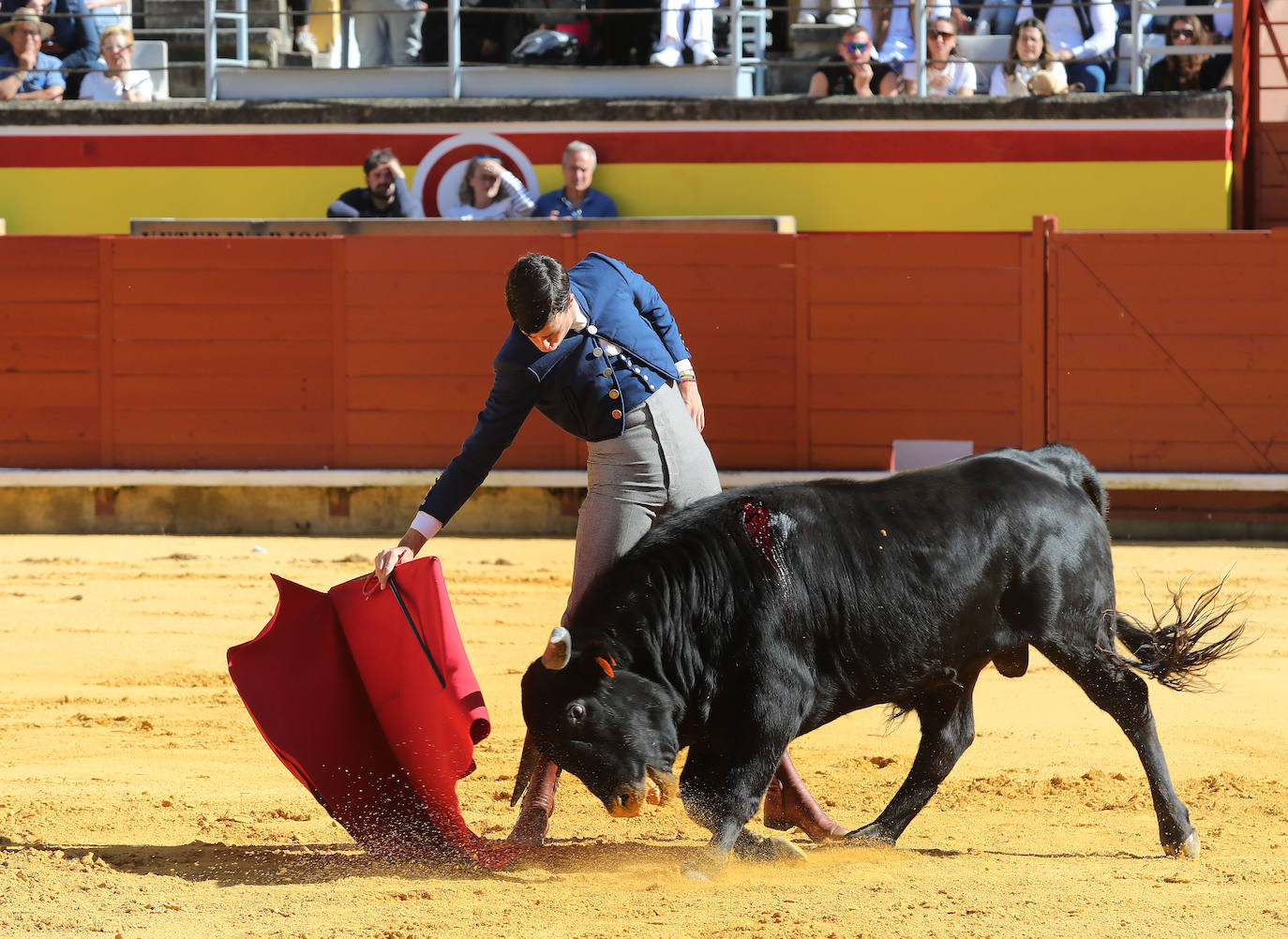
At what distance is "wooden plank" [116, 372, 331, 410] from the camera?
8508mm

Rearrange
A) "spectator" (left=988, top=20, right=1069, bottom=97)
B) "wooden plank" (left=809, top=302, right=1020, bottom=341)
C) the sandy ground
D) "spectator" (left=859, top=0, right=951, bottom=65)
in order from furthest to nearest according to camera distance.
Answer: "spectator" (left=859, top=0, right=951, bottom=65) < "spectator" (left=988, top=20, right=1069, bottom=97) < "wooden plank" (left=809, top=302, right=1020, bottom=341) < the sandy ground

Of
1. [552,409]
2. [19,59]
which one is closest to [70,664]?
[552,409]

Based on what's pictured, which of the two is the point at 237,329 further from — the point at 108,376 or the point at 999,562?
the point at 999,562

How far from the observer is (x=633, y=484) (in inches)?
130

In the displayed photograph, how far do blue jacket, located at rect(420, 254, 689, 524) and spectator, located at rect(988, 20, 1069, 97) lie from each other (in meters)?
5.70

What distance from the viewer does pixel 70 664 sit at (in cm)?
523

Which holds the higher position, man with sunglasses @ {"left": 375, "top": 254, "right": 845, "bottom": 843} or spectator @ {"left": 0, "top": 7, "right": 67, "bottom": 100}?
spectator @ {"left": 0, "top": 7, "right": 67, "bottom": 100}

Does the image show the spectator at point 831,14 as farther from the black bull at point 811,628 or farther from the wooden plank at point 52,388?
the black bull at point 811,628

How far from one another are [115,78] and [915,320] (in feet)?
16.5

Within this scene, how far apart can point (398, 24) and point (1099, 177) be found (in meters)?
4.15

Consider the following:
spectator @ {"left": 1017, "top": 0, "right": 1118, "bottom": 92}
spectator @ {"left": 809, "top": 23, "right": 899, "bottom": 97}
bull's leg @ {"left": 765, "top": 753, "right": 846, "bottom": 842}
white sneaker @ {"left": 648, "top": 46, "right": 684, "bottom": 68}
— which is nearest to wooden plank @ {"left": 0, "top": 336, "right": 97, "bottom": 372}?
white sneaker @ {"left": 648, "top": 46, "right": 684, "bottom": 68}

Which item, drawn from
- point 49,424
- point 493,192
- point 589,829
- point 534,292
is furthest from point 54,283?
point 534,292

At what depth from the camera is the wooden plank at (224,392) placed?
8.51 meters

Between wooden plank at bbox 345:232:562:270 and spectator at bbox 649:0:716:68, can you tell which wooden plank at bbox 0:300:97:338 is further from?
spectator at bbox 649:0:716:68
